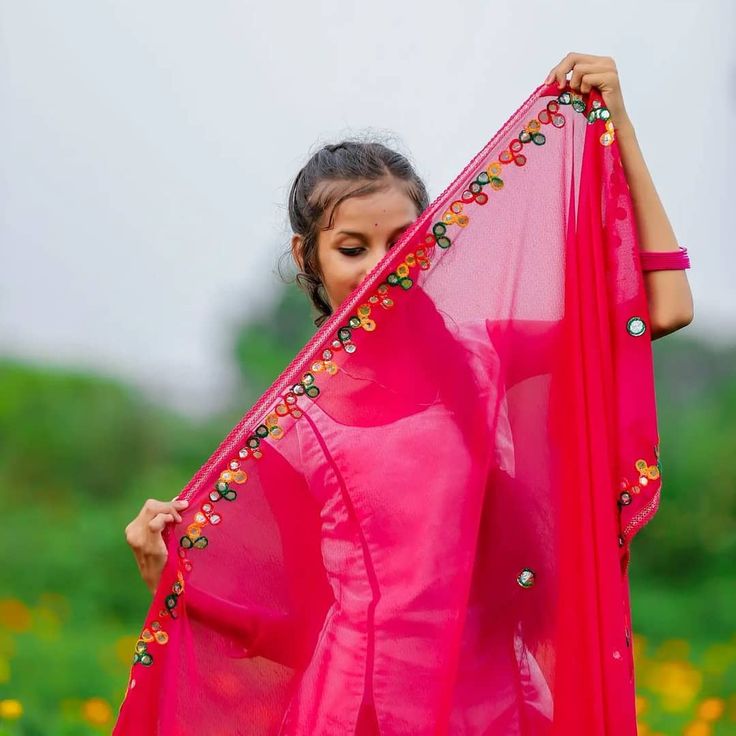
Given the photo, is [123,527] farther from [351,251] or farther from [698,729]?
[351,251]

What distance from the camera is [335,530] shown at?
1654mm

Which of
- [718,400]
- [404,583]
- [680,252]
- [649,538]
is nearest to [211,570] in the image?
[404,583]

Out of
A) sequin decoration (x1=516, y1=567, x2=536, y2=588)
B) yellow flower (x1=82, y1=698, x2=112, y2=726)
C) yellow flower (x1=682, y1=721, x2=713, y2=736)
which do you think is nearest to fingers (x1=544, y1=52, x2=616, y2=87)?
sequin decoration (x1=516, y1=567, x2=536, y2=588)

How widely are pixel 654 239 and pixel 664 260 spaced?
0.11 feet

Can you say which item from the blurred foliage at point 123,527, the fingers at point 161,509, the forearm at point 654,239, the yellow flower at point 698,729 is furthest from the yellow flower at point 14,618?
the forearm at point 654,239

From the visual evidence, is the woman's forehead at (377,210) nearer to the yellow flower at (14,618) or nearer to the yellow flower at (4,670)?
the yellow flower at (4,670)

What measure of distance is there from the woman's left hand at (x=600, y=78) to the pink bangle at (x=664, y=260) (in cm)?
19

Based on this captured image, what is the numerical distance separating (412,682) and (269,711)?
9.6 inches

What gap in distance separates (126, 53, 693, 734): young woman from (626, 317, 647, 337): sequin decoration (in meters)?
0.03

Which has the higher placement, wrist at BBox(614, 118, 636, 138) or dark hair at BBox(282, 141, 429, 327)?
dark hair at BBox(282, 141, 429, 327)

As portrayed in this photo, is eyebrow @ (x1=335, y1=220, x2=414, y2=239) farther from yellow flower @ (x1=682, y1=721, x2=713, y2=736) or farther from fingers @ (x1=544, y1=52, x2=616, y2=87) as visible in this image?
yellow flower @ (x1=682, y1=721, x2=713, y2=736)

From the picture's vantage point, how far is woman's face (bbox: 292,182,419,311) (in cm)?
186

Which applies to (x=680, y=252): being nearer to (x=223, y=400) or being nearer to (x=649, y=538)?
(x=649, y=538)

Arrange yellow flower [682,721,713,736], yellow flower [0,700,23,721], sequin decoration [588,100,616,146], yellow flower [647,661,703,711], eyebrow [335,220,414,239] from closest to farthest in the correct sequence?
sequin decoration [588,100,616,146]
eyebrow [335,220,414,239]
yellow flower [0,700,23,721]
yellow flower [682,721,713,736]
yellow flower [647,661,703,711]
